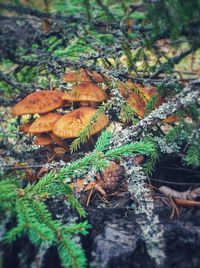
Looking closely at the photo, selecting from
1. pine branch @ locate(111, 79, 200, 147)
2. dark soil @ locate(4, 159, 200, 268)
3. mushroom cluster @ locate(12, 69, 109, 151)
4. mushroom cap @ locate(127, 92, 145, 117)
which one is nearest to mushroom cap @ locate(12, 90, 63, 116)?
mushroom cluster @ locate(12, 69, 109, 151)

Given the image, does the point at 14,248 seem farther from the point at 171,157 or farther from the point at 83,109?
the point at 171,157

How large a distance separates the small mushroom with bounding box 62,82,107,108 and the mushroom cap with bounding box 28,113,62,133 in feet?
0.54

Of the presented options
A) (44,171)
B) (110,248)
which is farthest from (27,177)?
(110,248)

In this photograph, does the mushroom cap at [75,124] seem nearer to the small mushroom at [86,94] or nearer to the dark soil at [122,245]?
the small mushroom at [86,94]

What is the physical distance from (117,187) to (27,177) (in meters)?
0.59

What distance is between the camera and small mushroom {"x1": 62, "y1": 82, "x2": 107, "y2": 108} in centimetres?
230

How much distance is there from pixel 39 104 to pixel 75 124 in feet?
1.14

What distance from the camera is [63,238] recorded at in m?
1.32

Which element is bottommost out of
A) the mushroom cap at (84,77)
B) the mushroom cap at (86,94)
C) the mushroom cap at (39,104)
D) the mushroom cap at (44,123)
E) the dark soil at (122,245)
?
the dark soil at (122,245)

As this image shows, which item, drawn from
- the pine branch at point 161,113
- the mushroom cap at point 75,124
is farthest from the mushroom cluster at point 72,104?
the pine branch at point 161,113

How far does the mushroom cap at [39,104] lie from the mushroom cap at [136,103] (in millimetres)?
519

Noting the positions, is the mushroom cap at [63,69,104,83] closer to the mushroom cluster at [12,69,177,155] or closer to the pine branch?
the mushroom cluster at [12,69,177,155]

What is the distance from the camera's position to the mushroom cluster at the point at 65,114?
7.18 feet

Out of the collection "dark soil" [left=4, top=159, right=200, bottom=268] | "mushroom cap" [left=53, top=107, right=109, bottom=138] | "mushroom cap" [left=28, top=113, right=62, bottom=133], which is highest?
"mushroom cap" [left=53, top=107, right=109, bottom=138]
